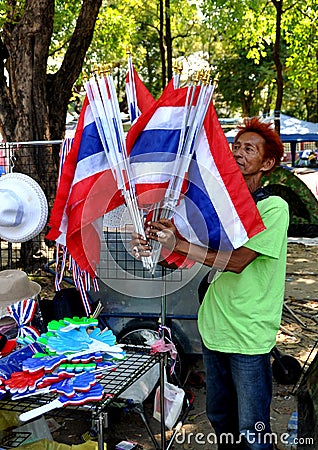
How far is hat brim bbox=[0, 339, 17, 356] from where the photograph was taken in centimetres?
309

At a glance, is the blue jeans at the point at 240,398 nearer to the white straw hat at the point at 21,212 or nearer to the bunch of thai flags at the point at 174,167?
the bunch of thai flags at the point at 174,167

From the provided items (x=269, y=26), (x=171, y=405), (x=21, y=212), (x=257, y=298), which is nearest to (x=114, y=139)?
(x=257, y=298)

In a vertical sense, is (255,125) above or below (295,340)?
above

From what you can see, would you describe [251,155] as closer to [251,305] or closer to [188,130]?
[188,130]

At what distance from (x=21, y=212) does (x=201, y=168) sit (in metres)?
1.72

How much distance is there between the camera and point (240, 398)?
3057 mm

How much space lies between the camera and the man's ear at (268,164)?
3113 mm

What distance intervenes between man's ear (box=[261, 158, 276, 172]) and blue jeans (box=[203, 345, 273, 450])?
925mm

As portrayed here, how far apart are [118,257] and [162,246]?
2050 millimetres

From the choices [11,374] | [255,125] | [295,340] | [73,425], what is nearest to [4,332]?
[11,374]

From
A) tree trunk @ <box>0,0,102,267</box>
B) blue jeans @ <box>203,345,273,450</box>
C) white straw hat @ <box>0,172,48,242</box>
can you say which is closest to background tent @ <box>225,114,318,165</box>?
tree trunk @ <box>0,0,102,267</box>

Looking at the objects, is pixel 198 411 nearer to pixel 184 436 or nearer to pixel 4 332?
pixel 184 436

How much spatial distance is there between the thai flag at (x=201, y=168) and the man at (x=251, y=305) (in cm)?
14

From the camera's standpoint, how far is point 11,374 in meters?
2.84
